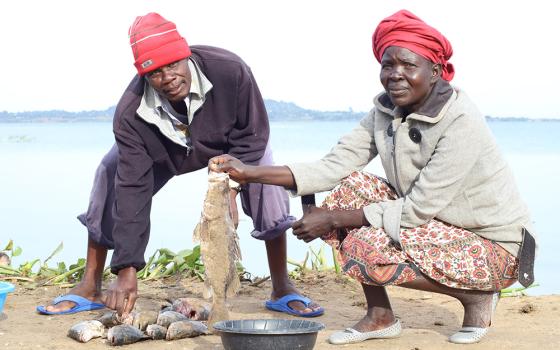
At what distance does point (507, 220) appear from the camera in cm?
468

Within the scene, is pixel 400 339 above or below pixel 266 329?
below

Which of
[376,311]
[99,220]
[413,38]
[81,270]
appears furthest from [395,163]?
[81,270]

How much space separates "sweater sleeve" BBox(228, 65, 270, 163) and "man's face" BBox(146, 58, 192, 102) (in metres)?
0.41

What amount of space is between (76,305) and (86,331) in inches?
36.4

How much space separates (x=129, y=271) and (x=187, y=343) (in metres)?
0.66

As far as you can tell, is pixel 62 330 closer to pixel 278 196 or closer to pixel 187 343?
pixel 187 343

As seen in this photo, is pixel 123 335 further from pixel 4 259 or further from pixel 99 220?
pixel 4 259

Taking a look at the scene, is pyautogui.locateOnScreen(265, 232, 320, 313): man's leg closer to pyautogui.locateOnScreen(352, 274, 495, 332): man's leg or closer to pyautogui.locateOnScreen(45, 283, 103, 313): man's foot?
pyautogui.locateOnScreen(352, 274, 495, 332): man's leg

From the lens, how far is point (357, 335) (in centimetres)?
481

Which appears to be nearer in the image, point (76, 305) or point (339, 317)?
point (339, 317)

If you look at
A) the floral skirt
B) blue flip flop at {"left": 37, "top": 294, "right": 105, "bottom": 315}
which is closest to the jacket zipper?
the floral skirt

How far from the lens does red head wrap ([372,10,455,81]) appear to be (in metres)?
4.58

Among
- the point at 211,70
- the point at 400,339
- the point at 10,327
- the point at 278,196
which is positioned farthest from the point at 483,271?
the point at 10,327

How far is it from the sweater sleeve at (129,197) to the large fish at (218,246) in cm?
77
